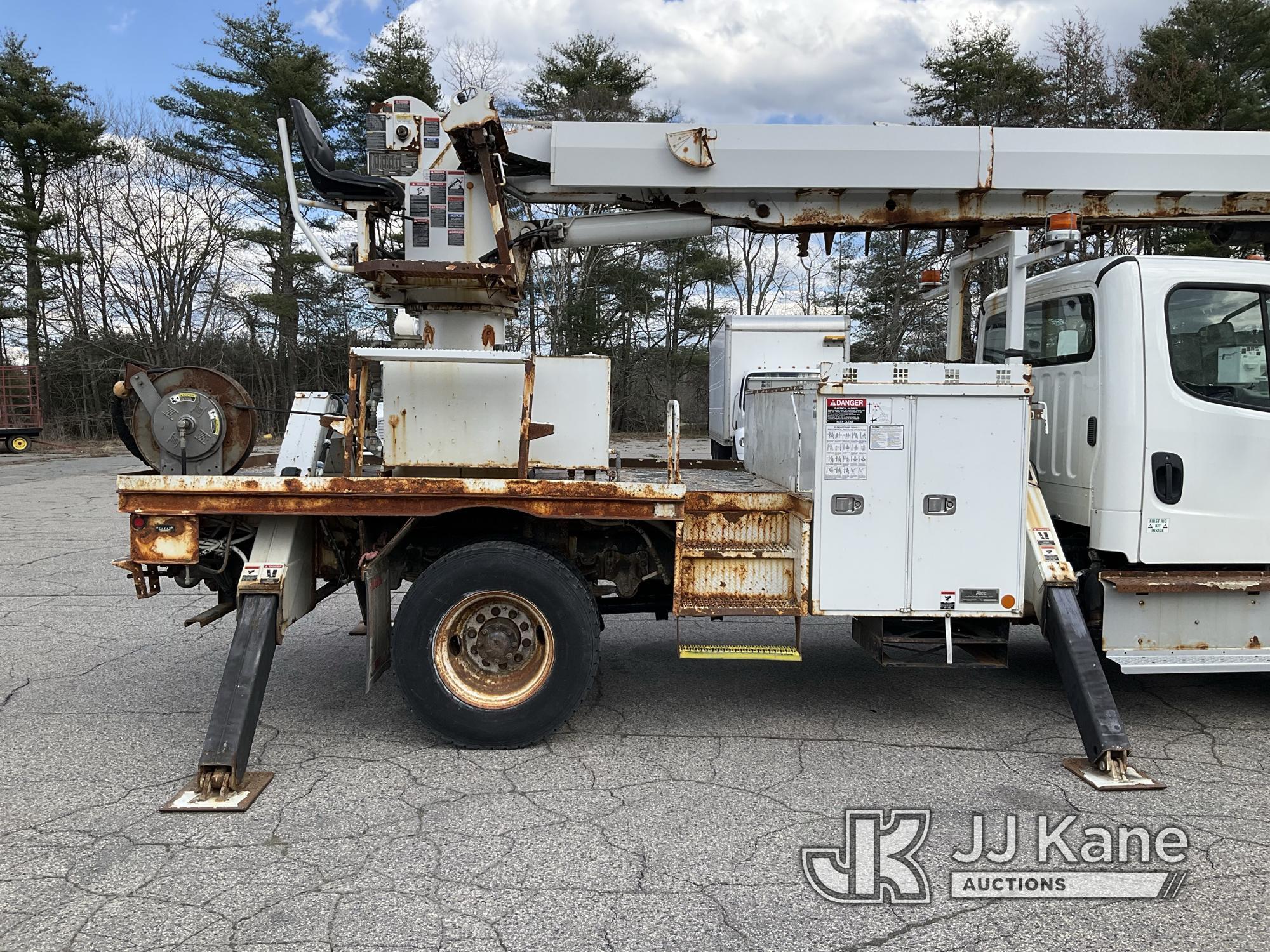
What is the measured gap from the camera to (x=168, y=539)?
13.8ft

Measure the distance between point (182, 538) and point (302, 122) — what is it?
2236 millimetres

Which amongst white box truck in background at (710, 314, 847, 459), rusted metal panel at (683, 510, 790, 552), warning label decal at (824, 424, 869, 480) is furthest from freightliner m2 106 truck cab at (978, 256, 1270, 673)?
white box truck in background at (710, 314, 847, 459)

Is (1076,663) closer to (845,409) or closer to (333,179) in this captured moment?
(845,409)

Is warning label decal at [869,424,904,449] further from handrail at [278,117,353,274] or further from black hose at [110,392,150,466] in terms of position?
black hose at [110,392,150,466]

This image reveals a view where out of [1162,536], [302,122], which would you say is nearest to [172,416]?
[302,122]

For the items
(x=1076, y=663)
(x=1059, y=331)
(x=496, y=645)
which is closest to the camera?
(x=1076, y=663)

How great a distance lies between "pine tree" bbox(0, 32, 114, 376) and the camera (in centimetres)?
2739

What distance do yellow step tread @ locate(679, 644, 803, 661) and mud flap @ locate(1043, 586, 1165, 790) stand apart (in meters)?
1.26

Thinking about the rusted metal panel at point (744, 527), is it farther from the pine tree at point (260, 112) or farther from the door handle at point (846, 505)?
the pine tree at point (260, 112)

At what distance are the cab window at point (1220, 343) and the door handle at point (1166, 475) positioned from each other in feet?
1.20

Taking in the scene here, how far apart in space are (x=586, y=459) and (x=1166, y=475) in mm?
2954

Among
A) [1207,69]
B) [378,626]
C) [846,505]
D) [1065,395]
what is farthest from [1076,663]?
[1207,69]

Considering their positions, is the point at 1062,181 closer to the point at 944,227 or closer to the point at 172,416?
the point at 944,227

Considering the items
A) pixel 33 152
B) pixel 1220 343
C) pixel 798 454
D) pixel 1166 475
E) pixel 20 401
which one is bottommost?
pixel 1166 475
